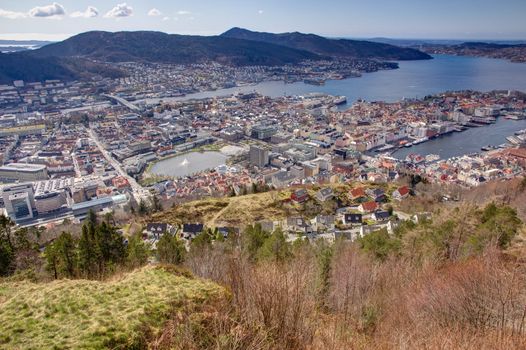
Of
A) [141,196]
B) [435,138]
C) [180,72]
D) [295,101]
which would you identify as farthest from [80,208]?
[180,72]

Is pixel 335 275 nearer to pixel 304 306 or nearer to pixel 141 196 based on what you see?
pixel 304 306

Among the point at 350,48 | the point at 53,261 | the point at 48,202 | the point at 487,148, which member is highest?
the point at 350,48

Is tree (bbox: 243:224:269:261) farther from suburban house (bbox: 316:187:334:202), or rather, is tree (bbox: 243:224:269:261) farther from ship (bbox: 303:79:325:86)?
ship (bbox: 303:79:325:86)

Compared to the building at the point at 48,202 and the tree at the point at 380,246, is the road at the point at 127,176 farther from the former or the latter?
the tree at the point at 380,246

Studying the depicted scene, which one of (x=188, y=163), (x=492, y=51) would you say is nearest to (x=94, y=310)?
(x=188, y=163)

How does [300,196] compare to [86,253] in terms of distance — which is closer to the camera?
[86,253]

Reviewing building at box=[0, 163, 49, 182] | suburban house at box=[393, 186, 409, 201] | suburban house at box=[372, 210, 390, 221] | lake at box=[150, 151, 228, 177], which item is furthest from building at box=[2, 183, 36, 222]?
suburban house at box=[393, 186, 409, 201]

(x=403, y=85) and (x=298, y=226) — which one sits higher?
(x=403, y=85)

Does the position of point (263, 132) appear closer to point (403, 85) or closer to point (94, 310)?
point (94, 310)

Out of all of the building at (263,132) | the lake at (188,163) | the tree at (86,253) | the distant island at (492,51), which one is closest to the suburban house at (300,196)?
the lake at (188,163)
